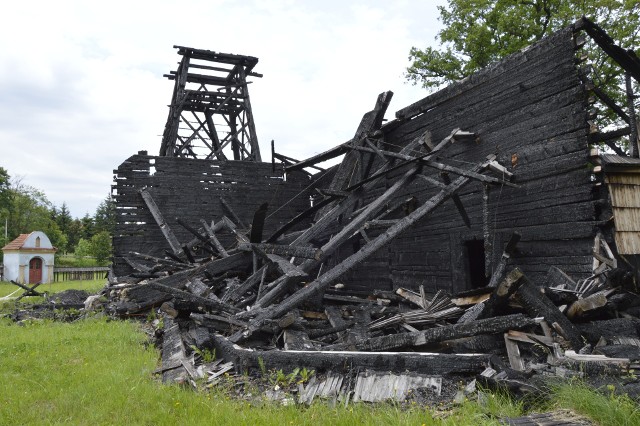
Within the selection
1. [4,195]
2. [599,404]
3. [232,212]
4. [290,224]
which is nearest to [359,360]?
[599,404]

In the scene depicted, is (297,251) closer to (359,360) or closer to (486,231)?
(359,360)

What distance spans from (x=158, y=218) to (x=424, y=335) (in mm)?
12596

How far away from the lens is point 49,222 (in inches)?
2357

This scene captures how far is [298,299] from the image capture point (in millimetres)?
7566

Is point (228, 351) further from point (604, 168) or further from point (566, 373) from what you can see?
point (604, 168)

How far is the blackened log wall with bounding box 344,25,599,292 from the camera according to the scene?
7410 millimetres

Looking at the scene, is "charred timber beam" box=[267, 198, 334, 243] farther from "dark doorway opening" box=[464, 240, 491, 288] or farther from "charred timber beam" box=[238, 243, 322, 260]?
"dark doorway opening" box=[464, 240, 491, 288]

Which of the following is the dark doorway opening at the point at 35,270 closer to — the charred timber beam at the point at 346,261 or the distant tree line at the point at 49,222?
the distant tree line at the point at 49,222

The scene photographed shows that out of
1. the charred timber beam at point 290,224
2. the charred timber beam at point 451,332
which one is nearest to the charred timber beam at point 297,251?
the charred timber beam at point 290,224

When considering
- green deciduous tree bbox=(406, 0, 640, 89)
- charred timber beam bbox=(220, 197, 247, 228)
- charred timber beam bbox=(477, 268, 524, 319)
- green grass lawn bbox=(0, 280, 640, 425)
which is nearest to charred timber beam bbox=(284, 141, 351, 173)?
charred timber beam bbox=(220, 197, 247, 228)

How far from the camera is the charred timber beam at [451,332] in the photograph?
17.3 ft

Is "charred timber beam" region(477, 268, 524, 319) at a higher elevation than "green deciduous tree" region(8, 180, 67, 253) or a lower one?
lower

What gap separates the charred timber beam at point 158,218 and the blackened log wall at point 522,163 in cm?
859

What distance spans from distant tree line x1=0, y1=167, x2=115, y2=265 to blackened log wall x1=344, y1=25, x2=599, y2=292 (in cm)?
3787
